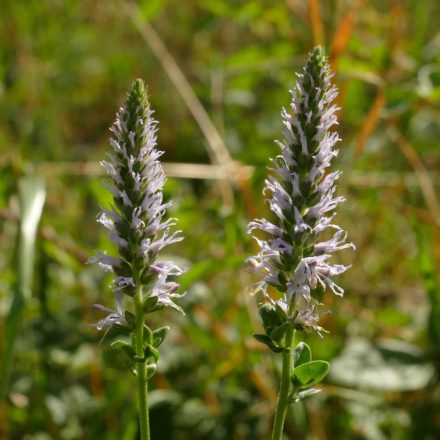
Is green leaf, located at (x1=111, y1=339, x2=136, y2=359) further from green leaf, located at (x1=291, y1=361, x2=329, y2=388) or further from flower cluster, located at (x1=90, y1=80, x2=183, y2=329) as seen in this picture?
green leaf, located at (x1=291, y1=361, x2=329, y2=388)

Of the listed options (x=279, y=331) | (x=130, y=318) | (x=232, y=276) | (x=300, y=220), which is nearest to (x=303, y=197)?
(x=300, y=220)

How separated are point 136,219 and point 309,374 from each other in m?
0.35

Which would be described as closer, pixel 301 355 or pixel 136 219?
pixel 136 219

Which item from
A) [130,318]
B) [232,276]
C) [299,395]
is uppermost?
[232,276]

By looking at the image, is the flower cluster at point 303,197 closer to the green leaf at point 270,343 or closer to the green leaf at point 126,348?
the green leaf at point 270,343

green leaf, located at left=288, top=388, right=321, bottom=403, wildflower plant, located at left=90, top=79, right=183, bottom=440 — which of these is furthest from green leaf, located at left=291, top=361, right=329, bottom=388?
wildflower plant, located at left=90, top=79, right=183, bottom=440

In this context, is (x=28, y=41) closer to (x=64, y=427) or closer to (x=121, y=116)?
(x=64, y=427)

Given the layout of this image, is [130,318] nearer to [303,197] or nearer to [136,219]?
[136,219]

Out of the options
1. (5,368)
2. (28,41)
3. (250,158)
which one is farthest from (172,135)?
(5,368)

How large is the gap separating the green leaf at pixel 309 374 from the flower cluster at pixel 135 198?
0.68 feet

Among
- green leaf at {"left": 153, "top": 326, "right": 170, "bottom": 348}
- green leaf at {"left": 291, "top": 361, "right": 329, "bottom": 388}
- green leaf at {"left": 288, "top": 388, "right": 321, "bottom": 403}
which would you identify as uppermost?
green leaf at {"left": 153, "top": 326, "right": 170, "bottom": 348}

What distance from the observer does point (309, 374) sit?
111 centimetres

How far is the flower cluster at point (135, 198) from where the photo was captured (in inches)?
42.1

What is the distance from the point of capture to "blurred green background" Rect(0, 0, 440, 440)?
244 centimetres
